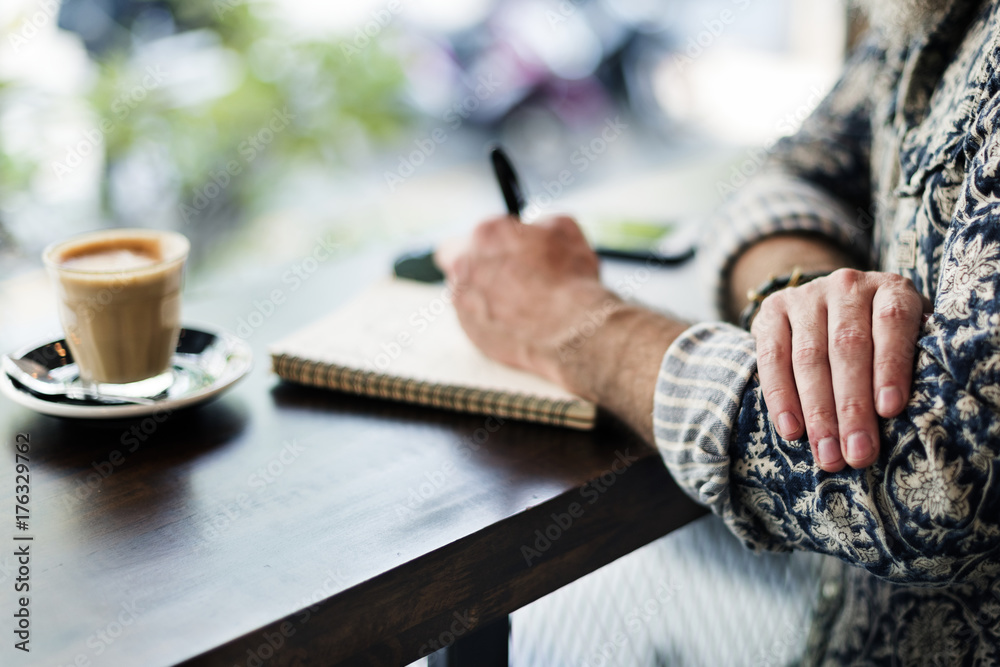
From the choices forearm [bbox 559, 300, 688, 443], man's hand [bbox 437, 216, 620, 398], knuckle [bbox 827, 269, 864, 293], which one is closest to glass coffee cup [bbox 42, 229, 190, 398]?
man's hand [bbox 437, 216, 620, 398]

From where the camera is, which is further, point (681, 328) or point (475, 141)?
point (475, 141)

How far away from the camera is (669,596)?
1154 millimetres

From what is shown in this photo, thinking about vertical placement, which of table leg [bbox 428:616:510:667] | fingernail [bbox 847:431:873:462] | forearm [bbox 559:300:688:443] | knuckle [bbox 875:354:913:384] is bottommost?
table leg [bbox 428:616:510:667]

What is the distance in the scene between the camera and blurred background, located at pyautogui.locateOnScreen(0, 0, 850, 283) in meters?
2.96

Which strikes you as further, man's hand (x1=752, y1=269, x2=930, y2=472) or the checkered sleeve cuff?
the checkered sleeve cuff

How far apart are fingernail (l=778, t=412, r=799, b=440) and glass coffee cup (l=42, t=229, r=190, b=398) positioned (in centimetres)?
60

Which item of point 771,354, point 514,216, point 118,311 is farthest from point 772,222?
point 118,311

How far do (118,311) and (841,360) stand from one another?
666 millimetres

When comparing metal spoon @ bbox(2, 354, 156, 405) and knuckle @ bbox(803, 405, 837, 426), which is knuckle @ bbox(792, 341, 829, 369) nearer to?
knuckle @ bbox(803, 405, 837, 426)

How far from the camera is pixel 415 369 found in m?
0.90

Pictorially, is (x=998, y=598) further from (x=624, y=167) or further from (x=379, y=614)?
(x=624, y=167)

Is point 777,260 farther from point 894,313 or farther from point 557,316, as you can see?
point 894,313

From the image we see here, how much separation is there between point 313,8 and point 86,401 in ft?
10.9

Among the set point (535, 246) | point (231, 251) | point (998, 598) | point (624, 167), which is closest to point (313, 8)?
point (231, 251)
